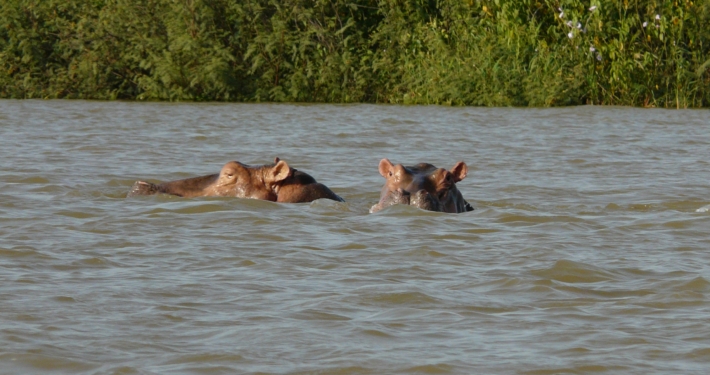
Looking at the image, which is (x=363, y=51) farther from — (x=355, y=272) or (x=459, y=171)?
(x=355, y=272)

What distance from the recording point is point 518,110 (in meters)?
18.0

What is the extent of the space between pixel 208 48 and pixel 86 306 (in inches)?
710

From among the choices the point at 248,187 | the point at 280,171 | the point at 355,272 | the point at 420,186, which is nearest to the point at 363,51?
the point at 248,187

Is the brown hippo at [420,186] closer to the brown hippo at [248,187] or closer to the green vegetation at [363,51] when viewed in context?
the brown hippo at [248,187]

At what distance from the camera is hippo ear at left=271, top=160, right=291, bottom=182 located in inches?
255

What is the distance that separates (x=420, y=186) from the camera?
6164mm

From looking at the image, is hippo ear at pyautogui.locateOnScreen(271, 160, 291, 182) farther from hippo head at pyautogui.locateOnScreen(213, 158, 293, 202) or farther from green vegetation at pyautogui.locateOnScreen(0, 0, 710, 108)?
green vegetation at pyautogui.locateOnScreen(0, 0, 710, 108)

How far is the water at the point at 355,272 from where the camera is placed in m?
3.55

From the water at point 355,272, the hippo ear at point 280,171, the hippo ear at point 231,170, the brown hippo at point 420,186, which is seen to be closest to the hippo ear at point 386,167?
the brown hippo at point 420,186

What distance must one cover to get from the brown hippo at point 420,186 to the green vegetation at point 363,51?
40.5ft

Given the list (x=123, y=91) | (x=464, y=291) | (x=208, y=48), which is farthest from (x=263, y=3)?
(x=464, y=291)

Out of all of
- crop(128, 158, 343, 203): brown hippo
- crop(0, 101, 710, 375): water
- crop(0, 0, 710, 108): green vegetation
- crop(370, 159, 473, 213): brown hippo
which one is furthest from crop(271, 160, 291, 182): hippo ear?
crop(0, 0, 710, 108): green vegetation

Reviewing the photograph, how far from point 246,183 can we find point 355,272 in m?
1.89

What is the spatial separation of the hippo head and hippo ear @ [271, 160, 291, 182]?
16 mm
